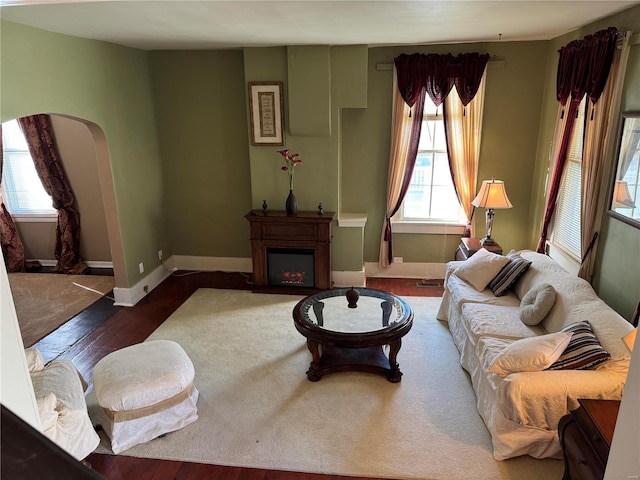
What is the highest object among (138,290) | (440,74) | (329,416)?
(440,74)

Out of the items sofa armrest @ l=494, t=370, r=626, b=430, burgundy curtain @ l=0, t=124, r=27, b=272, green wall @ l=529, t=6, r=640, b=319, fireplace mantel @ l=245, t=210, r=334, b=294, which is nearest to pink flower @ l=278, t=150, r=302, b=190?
fireplace mantel @ l=245, t=210, r=334, b=294

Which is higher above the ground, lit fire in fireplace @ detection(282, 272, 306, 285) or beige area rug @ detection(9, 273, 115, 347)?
lit fire in fireplace @ detection(282, 272, 306, 285)

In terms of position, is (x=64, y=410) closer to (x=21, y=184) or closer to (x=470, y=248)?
(x=470, y=248)

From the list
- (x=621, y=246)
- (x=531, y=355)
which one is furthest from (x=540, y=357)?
(x=621, y=246)

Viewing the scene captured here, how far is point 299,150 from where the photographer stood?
512 cm

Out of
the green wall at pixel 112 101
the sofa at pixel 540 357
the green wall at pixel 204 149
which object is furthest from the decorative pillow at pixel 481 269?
the green wall at pixel 112 101

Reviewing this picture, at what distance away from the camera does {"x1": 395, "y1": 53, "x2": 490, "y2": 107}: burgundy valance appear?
483 centimetres

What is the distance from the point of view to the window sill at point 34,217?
6.01 metres

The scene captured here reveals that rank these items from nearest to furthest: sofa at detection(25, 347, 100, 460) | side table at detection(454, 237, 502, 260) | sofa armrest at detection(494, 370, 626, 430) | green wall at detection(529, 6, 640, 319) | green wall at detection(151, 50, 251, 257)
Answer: sofa at detection(25, 347, 100, 460) → sofa armrest at detection(494, 370, 626, 430) → green wall at detection(529, 6, 640, 319) → side table at detection(454, 237, 502, 260) → green wall at detection(151, 50, 251, 257)

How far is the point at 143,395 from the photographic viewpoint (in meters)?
2.87

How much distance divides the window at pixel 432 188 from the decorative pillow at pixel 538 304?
2085 millimetres

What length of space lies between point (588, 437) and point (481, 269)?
2.09m

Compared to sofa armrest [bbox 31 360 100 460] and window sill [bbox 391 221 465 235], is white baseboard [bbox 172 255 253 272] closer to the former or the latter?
window sill [bbox 391 221 465 235]

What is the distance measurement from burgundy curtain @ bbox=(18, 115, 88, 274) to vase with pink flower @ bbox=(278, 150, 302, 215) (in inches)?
117
